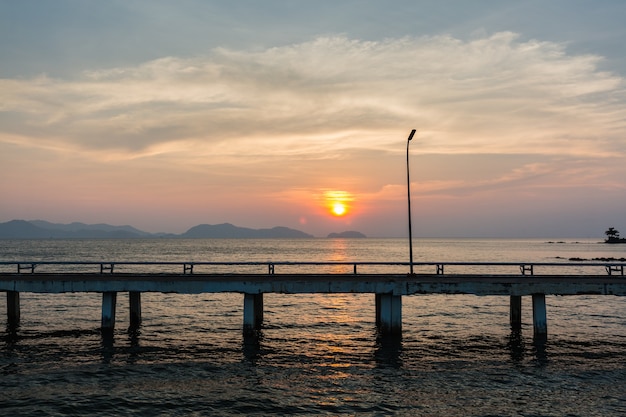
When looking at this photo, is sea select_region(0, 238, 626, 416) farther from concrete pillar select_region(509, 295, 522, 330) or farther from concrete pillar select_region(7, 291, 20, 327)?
concrete pillar select_region(509, 295, 522, 330)

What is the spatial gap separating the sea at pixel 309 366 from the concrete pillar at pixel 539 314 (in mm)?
880

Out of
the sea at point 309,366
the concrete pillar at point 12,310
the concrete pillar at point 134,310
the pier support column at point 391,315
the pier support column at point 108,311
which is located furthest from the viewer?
the concrete pillar at point 12,310

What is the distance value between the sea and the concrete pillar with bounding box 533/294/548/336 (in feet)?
2.89

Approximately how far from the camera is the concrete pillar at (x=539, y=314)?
30422 millimetres

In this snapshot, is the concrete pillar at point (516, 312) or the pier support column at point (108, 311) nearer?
the pier support column at point (108, 311)

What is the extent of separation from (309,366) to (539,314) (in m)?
14.4

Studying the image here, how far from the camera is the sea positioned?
19781mm

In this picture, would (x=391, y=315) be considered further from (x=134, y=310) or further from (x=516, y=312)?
(x=134, y=310)

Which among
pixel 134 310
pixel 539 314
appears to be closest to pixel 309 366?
pixel 539 314

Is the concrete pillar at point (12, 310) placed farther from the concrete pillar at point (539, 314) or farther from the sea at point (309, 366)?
the concrete pillar at point (539, 314)

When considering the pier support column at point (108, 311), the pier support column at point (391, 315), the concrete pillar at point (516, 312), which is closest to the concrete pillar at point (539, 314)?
the concrete pillar at point (516, 312)

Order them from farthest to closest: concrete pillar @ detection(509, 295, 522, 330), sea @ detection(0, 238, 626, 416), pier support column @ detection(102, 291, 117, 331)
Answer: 1. concrete pillar @ detection(509, 295, 522, 330)
2. pier support column @ detection(102, 291, 117, 331)
3. sea @ detection(0, 238, 626, 416)

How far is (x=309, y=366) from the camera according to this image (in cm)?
2527

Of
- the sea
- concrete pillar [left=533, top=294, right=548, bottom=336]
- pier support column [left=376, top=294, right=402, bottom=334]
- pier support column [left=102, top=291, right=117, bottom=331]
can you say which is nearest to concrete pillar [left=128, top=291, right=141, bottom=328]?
the sea
